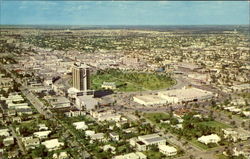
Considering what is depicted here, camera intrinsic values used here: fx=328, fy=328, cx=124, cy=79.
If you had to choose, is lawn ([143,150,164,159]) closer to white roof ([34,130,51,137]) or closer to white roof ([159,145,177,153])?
white roof ([159,145,177,153])

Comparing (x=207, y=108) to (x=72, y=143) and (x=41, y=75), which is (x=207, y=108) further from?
(x=41, y=75)

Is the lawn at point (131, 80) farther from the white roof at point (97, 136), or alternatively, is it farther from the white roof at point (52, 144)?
the white roof at point (52, 144)

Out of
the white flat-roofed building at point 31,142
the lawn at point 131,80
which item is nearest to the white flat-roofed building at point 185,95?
the lawn at point 131,80

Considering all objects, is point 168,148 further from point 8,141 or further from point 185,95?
point 185,95

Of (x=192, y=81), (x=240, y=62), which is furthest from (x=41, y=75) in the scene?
(x=240, y=62)

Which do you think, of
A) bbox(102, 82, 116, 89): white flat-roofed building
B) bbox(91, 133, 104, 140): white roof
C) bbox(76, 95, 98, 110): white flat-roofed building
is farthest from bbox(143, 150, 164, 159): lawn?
bbox(102, 82, 116, 89): white flat-roofed building

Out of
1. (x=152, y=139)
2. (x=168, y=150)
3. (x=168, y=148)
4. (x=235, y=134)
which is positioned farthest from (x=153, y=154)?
(x=235, y=134)
